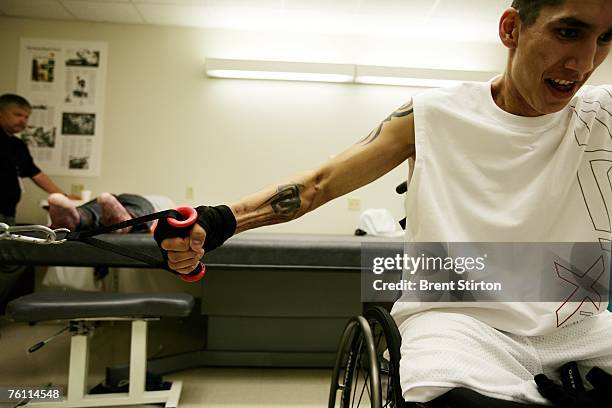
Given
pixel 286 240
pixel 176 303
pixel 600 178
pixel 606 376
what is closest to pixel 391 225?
pixel 286 240

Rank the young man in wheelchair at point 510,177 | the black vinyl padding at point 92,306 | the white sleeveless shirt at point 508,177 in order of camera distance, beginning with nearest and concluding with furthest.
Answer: the young man in wheelchair at point 510,177 < the white sleeveless shirt at point 508,177 < the black vinyl padding at point 92,306

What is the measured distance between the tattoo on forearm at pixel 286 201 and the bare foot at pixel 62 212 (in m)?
1.67

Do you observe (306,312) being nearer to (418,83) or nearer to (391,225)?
(391,225)

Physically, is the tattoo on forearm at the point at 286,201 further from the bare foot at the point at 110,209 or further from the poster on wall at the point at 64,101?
the poster on wall at the point at 64,101

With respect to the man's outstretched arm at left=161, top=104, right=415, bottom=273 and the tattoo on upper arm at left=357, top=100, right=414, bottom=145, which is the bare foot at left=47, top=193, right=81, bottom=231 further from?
the tattoo on upper arm at left=357, top=100, right=414, bottom=145

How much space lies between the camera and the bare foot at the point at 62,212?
2240mm

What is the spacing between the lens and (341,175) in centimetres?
103

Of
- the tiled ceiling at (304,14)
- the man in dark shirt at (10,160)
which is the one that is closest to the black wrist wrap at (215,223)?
the man in dark shirt at (10,160)

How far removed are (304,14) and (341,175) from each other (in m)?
3.15

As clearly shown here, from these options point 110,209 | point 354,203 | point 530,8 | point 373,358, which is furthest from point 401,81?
point 373,358

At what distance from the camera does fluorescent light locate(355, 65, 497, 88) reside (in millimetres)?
3922

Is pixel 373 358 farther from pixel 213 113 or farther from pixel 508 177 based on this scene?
pixel 213 113

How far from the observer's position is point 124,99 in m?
4.03

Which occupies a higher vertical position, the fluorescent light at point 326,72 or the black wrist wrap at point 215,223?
the fluorescent light at point 326,72
